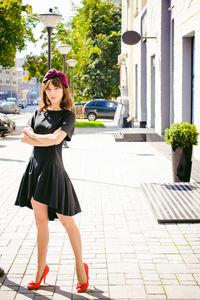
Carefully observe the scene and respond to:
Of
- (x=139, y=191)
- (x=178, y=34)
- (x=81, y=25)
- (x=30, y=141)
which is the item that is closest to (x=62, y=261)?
(x=30, y=141)

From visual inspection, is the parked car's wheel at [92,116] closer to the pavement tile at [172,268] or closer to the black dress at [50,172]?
the pavement tile at [172,268]

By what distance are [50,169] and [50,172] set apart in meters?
0.03

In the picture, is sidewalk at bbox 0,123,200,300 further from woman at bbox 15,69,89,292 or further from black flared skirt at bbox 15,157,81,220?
black flared skirt at bbox 15,157,81,220

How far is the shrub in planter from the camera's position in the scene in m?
8.56

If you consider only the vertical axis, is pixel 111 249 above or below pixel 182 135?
below

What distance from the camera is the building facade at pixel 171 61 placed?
1232cm

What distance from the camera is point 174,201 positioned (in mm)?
7168

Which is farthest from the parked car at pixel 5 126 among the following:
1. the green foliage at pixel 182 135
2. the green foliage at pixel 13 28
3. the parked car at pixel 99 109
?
the parked car at pixel 99 109

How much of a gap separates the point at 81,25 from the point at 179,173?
77.4ft

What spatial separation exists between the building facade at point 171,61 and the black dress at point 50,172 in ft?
25.6

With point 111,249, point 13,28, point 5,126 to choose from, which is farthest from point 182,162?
point 13,28

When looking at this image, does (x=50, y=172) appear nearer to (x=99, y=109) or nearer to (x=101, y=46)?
(x=99, y=109)

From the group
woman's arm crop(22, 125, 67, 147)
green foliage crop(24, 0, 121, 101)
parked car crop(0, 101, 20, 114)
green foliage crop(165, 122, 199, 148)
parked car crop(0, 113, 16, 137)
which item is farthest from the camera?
parked car crop(0, 101, 20, 114)

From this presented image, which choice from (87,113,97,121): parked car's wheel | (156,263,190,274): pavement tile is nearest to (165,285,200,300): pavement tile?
(156,263,190,274): pavement tile
